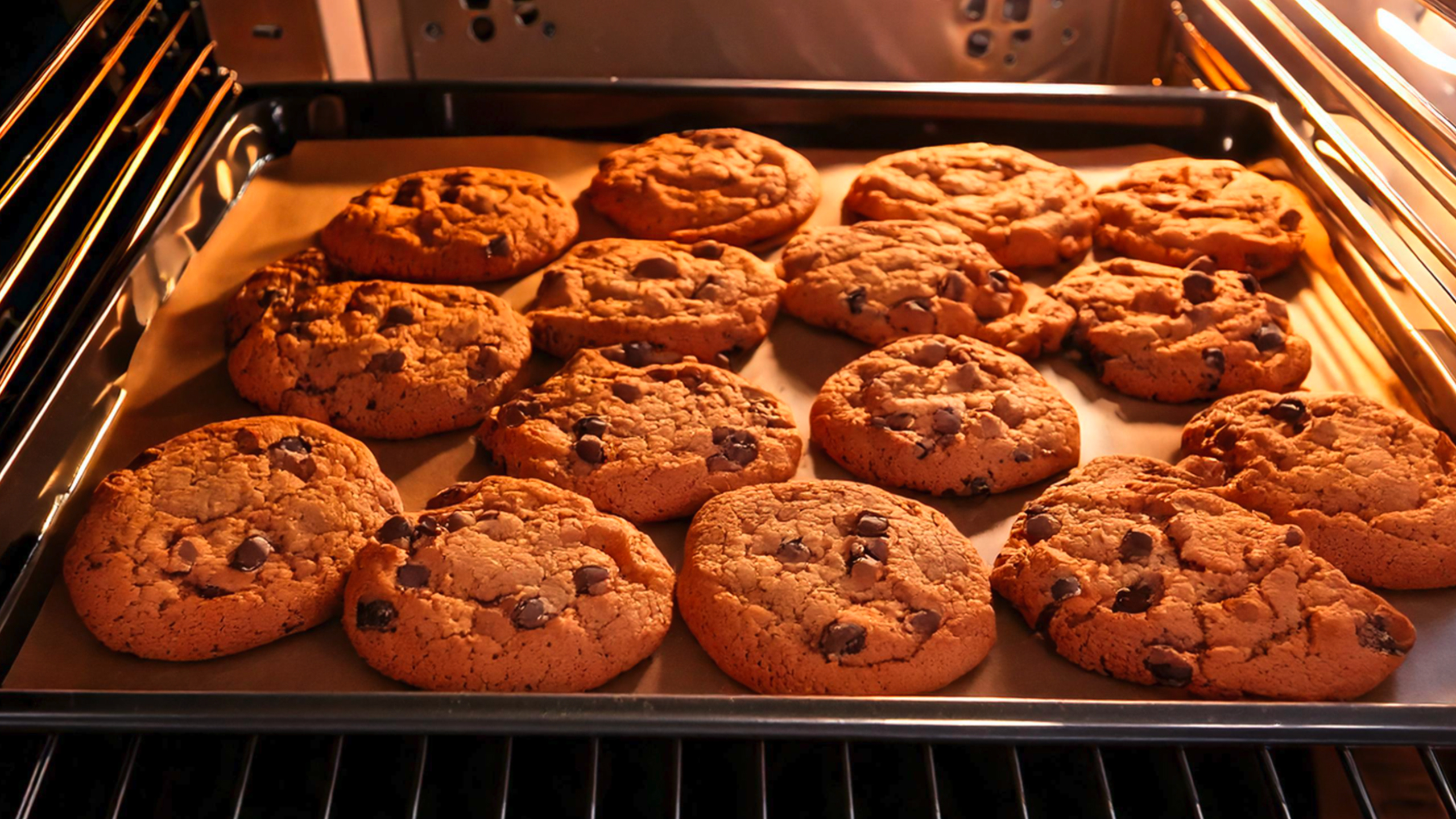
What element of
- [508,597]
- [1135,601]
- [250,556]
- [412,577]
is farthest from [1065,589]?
[250,556]

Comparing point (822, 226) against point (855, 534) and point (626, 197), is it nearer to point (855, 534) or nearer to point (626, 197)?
point (626, 197)

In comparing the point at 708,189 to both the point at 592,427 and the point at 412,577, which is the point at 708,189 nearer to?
the point at 592,427

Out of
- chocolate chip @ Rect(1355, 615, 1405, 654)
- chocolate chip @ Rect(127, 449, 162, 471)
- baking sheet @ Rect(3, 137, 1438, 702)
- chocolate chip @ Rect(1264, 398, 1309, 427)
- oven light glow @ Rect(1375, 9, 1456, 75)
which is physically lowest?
baking sheet @ Rect(3, 137, 1438, 702)

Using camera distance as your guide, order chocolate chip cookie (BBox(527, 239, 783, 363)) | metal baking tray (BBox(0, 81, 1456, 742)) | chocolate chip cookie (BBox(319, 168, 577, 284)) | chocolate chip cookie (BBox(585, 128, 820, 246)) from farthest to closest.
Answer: chocolate chip cookie (BBox(585, 128, 820, 246)) < chocolate chip cookie (BBox(319, 168, 577, 284)) < chocolate chip cookie (BBox(527, 239, 783, 363)) < metal baking tray (BBox(0, 81, 1456, 742))

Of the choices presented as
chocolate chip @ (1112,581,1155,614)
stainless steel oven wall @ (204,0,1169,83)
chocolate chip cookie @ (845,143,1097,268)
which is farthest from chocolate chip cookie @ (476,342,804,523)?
stainless steel oven wall @ (204,0,1169,83)

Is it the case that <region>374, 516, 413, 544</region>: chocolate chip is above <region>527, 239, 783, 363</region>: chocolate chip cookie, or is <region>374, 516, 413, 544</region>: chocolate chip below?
above

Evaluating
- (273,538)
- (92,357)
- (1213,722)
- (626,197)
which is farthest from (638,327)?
(1213,722)

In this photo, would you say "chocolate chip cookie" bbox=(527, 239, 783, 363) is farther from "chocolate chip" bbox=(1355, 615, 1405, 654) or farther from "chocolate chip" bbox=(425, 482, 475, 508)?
"chocolate chip" bbox=(1355, 615, 1405, 654)

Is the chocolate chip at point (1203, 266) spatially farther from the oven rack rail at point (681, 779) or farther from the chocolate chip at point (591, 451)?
the chocolate chip at point (591, 451)
